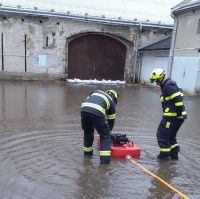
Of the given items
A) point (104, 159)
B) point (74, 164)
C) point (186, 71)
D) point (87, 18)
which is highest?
point (87, 18)

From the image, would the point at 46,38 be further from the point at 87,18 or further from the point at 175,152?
the point at 175,152

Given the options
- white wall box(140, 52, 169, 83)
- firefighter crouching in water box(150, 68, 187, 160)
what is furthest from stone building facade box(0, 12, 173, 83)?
firefighter crouching in water box(150, 68, 187, 160)

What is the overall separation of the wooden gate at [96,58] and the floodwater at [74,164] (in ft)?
42.5

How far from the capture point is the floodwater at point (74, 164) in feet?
15.1

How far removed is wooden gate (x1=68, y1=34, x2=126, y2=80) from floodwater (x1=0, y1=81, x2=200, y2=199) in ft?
42.5

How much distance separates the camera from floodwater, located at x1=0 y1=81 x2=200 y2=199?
461 centimetres

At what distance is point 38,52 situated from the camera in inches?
845

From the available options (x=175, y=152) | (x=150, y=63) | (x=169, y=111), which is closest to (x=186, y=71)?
(x=150, y=63)

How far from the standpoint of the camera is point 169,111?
5.88 meters

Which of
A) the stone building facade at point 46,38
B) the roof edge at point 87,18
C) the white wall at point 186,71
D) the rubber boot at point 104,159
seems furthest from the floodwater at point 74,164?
the roof edge at point 87,18

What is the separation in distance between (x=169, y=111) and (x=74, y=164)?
1926 mm

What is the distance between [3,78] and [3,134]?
1434 cm

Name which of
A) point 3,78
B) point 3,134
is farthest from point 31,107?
point 3,78

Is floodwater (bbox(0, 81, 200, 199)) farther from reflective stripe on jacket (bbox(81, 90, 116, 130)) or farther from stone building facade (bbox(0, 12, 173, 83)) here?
stone building facade (bbox(0, 12, 173, 83))
